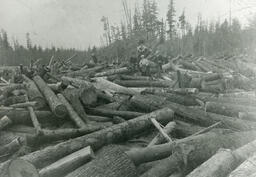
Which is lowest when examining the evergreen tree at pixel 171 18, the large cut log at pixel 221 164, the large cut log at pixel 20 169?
the large cut log at pixel 221 164

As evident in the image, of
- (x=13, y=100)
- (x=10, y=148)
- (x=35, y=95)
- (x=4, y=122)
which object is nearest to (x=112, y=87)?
(x=35, y=95)

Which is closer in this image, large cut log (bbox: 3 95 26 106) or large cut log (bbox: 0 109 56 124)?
large cut log (bbox: 0 109 56 124)

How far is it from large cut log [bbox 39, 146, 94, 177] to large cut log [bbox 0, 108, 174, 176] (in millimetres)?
276

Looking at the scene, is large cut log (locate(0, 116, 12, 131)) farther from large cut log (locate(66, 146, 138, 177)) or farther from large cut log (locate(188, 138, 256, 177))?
large cut log (locate(188, 138, 256, 177))

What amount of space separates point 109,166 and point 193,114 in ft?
11.6

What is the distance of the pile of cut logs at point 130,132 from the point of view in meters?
4.24

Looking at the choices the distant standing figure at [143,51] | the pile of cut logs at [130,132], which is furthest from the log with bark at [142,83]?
the distant standing figure at [143,51]

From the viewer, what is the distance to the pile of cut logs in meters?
4.24

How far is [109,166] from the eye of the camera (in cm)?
430

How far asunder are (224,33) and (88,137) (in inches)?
2532

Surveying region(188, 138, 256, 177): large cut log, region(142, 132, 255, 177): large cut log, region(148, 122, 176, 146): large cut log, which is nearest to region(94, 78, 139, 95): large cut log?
region(148, 122, 176, 146): large cut log

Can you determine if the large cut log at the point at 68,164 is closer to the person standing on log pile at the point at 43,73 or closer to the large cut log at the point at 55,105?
the large cut log at the point at 55,105

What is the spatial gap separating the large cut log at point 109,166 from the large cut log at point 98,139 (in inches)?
31.1

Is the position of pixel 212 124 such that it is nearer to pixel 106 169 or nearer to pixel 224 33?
pixel 106 169
